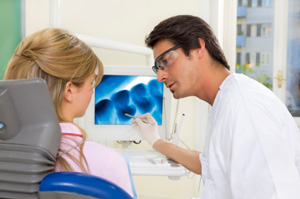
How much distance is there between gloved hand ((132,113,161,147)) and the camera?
1.59 meters

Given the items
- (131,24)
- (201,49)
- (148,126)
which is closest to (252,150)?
(201,49)

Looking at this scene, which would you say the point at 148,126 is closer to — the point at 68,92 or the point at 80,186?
the point at 68,92

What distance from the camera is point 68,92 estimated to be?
0.72 m

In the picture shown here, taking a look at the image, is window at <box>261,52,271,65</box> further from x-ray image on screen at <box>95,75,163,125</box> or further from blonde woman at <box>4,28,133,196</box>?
blonde woman at <box>4,28,133,196</box>

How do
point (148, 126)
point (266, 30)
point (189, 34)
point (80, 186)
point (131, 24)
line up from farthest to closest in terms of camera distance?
point (266, 30) < point (131, 24) < point (148, 126) < point (189, 34) < point (80, 186)

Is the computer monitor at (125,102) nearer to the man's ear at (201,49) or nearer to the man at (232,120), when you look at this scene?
the man at (232,120)

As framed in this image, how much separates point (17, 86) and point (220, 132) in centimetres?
63

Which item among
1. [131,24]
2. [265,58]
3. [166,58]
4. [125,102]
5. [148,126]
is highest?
[131,24]

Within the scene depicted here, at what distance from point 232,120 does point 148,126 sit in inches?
29.9

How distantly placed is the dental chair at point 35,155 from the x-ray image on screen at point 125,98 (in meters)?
1.14

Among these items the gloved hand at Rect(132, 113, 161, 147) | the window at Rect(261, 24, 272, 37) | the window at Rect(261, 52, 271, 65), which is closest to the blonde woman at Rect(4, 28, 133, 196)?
the gloved hand at Rect(132, 113, 161, 147)

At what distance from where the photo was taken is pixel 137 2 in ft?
7.97

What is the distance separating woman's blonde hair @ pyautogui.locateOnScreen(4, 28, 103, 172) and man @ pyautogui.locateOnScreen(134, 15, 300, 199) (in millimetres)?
425

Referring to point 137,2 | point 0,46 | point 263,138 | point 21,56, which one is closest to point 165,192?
point 137,2
